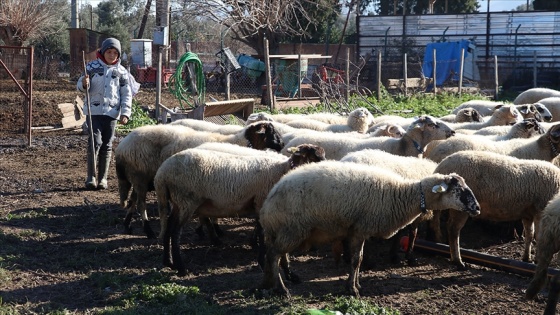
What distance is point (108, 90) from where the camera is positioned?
11.2 meters

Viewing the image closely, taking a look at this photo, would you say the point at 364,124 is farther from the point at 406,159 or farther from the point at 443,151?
the point at 406,159

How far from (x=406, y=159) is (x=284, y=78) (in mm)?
15473

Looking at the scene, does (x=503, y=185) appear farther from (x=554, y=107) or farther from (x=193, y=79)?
(x=193, y=79)

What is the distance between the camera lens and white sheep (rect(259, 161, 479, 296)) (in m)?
6.61

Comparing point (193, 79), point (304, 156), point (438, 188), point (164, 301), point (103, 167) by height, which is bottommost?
point (164, 301)

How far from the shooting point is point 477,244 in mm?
8914

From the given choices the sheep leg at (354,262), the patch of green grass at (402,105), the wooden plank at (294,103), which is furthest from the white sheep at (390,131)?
the wooden plank at (294,103)

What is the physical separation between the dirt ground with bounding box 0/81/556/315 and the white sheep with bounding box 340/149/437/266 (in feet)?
0.63

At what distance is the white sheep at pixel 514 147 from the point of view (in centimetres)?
899

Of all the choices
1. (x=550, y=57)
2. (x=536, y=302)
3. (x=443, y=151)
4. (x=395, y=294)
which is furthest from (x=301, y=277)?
(x=550, y=57)

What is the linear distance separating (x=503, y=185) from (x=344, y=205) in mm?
2115

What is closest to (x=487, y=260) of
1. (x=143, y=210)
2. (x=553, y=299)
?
(x=553, y=299)

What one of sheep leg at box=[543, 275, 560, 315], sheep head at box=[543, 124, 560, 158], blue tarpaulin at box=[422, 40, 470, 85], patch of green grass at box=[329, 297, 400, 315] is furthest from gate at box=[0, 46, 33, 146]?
blue tarpaulin at box=[422, 40, 470, 85]

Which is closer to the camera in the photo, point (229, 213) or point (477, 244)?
point (229, 213)
